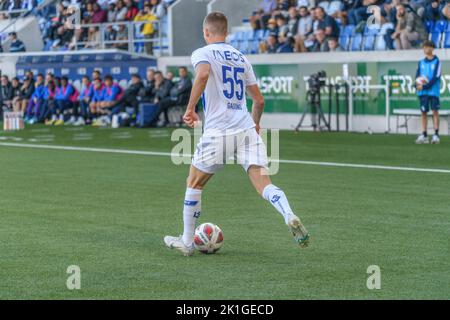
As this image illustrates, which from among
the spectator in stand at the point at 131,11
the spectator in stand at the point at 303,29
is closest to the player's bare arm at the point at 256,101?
the spectator in stand at the point at 303,29

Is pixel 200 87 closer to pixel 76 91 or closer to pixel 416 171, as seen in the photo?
pixel 416 171

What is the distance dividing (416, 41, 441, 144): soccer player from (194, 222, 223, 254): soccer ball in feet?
43.5

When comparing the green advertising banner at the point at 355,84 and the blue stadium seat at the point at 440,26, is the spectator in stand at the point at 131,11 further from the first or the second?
the blue stadium seat at the point at 440,26

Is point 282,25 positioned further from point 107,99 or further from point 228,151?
point 228,151

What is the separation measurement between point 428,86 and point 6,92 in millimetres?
19171

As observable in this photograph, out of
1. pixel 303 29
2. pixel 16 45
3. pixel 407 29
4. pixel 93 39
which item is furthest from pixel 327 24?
pixel 16 45

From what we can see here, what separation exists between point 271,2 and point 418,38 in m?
7.06

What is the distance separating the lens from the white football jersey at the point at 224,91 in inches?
378

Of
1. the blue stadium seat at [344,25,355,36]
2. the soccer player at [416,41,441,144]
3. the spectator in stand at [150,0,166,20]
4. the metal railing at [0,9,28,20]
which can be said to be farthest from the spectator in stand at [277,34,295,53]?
the metal railing at [0,9,28,20]

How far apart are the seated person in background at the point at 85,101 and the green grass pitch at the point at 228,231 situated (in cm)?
1347

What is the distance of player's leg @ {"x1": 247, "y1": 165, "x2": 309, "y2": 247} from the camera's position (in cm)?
912

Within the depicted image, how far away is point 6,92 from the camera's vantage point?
3803 centimetres

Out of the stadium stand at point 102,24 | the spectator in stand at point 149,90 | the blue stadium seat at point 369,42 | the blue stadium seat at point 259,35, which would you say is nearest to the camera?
the blue stadium seat at point 369,42
